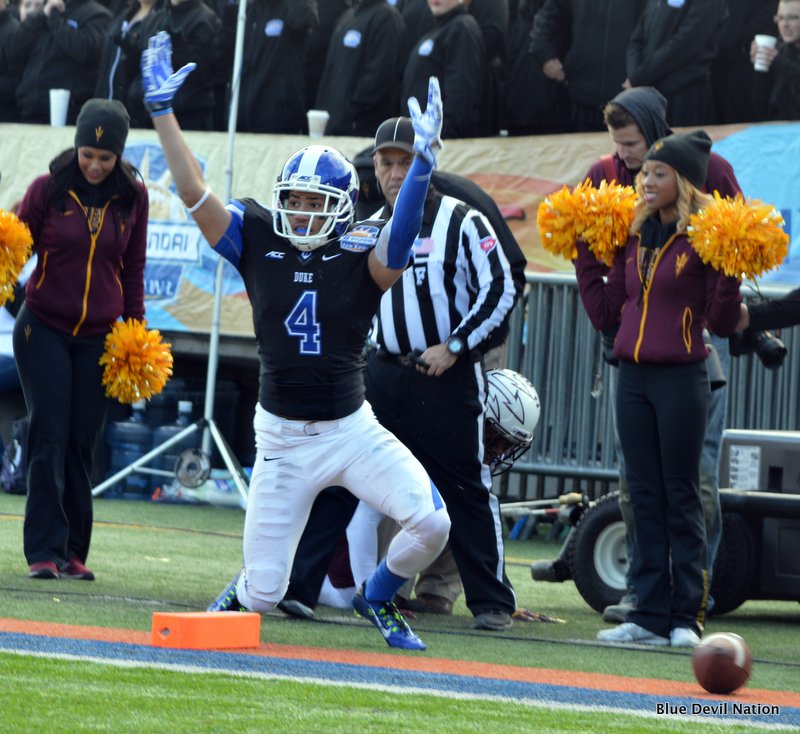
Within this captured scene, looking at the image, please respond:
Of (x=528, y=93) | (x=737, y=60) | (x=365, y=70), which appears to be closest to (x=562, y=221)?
(x=737, y=60)

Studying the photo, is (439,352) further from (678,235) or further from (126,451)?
(126,451)

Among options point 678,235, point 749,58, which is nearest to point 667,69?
point 749,58

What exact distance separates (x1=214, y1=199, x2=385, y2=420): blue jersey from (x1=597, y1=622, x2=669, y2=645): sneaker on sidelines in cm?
152

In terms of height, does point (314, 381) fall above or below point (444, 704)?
above

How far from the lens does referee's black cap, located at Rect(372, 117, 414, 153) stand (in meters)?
6.88

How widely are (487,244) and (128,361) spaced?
196 centimetres

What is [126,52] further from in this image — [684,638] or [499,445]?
[684,638]

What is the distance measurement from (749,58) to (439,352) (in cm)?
568

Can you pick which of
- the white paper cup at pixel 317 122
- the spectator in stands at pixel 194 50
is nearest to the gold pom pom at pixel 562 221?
the white paper cup at pixel 317 122

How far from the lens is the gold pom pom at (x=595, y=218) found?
6723 mm

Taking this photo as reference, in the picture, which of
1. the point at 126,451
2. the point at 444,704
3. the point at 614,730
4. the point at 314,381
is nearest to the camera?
the point at 614,730

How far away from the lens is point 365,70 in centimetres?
1273

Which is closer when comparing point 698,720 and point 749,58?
point 698,720

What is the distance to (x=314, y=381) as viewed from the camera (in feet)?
19.2
